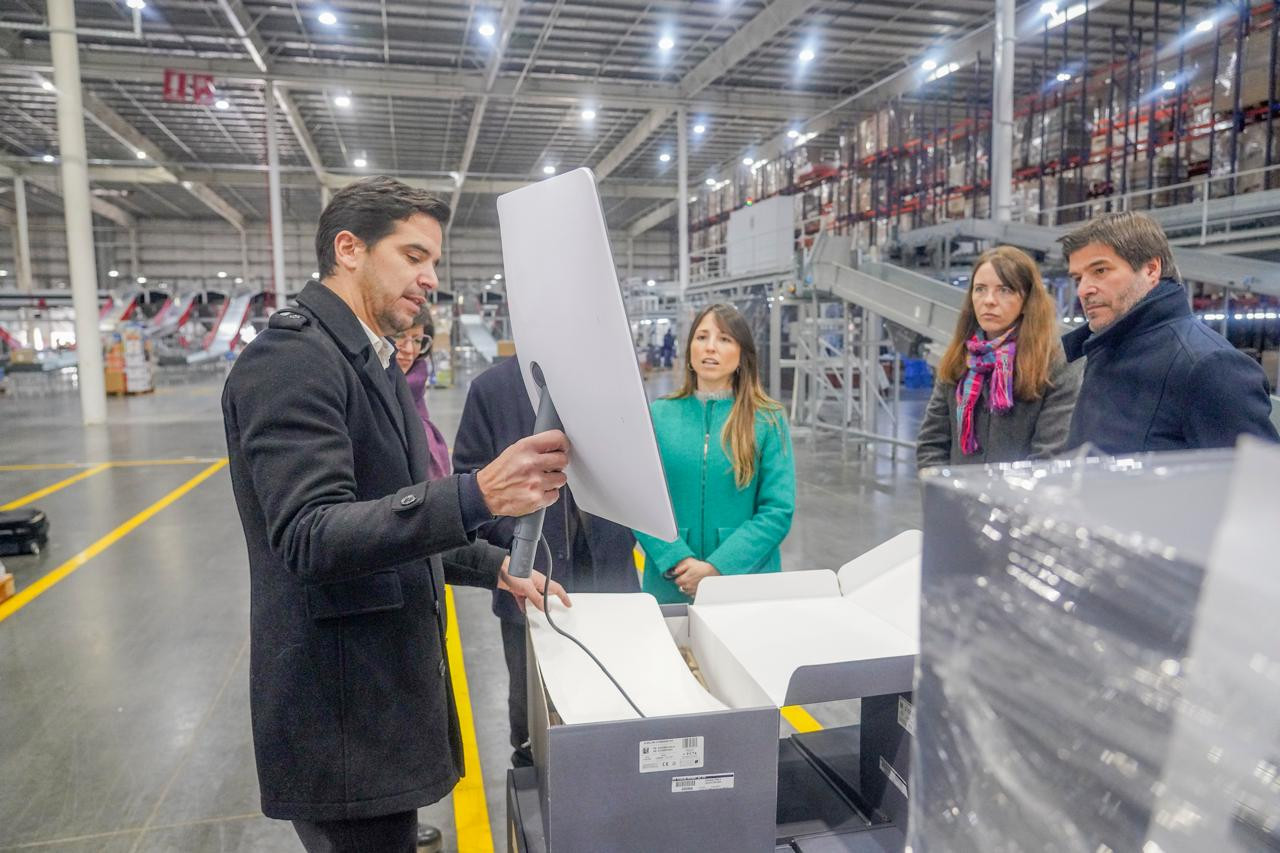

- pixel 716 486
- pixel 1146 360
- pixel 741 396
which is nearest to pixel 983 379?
pixel 1146 360

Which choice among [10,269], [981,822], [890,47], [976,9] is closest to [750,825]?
[981,822]

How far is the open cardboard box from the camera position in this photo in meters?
0.91

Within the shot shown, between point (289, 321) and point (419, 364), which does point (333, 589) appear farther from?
point (419, 364)

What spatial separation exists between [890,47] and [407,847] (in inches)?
572

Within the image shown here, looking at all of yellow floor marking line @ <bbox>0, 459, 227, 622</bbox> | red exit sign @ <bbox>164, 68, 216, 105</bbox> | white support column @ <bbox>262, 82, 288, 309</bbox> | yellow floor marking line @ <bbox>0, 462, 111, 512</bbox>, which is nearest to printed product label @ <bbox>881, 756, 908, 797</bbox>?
yellow floor marking line @ <bbox>0, 459, 227, 622</bbox>

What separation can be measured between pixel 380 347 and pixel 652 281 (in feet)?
80.3

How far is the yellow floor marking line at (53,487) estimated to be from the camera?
6391mm

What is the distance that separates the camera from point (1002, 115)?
830cm

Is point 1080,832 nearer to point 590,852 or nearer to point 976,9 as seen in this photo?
point 590,852

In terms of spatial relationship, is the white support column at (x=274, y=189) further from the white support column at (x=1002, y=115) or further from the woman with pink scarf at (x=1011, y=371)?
the woman with pink scarf at (x=1011, y=371)

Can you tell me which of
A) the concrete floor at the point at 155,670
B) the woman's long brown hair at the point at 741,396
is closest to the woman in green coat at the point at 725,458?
the woman's long brown hair at the point at 741,396

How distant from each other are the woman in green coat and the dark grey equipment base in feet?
2.67

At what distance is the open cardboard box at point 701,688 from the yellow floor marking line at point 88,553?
167 inches

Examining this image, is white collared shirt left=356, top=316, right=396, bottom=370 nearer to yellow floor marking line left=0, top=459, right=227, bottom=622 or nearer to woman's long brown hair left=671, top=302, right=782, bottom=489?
woman's long brown hair left=671, top=302, right=782, bottom=489
